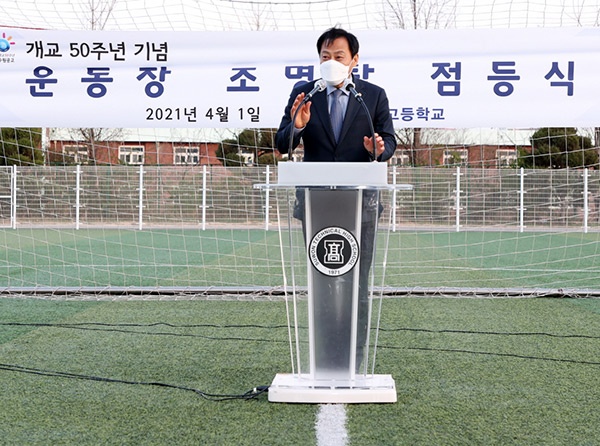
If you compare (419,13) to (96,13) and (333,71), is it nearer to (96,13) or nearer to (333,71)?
(96,13)

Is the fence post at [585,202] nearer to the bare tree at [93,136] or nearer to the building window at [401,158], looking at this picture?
the building window at [401,158]

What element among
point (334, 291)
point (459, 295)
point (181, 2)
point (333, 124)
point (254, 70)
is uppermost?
point (181, 2)

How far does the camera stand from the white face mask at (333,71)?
2688 mm

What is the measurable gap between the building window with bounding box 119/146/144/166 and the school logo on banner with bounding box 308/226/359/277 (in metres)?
6.94

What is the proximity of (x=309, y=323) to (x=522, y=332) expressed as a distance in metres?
2.14

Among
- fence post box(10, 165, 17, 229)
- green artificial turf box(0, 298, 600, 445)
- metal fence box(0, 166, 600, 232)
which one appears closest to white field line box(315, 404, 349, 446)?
green artificial turf box(0, 298, 600, 445)

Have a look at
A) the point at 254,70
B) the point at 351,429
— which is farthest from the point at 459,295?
the point at 351,429

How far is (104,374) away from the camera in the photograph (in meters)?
3.38

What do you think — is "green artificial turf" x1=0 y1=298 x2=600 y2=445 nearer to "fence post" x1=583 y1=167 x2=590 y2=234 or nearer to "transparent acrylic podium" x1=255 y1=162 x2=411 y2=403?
"transparent acrylic podium" x1=255 y1=162 x2=411 y2=403

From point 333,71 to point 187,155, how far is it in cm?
595

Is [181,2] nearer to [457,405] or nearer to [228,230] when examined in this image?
[457,405]

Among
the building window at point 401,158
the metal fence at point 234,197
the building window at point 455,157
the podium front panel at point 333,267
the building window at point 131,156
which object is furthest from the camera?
the metal fence at point 234,197

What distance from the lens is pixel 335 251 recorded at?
2.77 metres

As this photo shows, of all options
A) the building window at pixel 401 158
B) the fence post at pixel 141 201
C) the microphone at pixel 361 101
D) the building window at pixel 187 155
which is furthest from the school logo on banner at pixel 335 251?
the fence post at pixel 141 201
